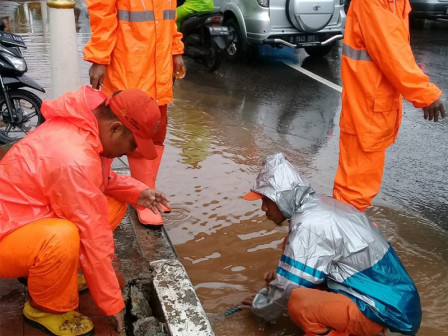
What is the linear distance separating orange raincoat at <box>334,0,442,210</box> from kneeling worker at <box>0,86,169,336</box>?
4.91 ft

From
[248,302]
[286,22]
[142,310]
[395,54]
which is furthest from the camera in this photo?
[286,22]

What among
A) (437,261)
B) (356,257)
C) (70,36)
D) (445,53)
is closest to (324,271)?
(356,257)

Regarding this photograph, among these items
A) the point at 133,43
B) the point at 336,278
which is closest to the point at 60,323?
the point at 336,278

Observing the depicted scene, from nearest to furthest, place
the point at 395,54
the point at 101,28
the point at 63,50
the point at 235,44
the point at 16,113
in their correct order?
the point at 395,54
the point at 101,28
the point at 63,50
the point at 16,113
the point at 235,44

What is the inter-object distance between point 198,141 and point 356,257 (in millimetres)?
3007

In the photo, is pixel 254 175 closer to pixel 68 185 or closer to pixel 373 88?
pixel 373 88

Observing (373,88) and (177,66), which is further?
(177,66)

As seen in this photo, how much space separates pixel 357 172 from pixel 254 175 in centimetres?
138

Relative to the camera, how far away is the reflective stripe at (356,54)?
3.47 metres

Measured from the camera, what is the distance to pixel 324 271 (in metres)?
2.66

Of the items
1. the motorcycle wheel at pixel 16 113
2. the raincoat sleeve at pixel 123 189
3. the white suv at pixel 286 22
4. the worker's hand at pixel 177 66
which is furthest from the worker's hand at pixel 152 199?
the white suv at pixel 286 22

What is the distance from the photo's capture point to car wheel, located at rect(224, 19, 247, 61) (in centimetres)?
890

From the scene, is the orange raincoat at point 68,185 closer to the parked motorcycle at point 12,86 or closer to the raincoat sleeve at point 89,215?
the raincoat sleeve at point 89,215

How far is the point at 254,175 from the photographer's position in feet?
15.9
